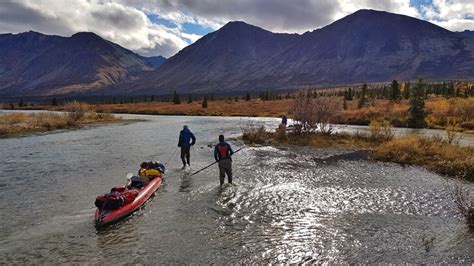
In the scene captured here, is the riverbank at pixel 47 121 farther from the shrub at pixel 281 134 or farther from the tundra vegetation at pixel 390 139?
the shrub at pixel 281 134

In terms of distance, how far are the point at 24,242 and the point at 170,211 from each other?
17.3 ft

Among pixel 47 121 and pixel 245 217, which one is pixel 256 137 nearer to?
pixel 245 217

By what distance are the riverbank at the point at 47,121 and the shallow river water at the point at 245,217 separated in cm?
2264

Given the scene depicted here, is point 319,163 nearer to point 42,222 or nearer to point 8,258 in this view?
point 42,222

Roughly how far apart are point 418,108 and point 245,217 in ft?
153

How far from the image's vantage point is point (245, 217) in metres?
14.3

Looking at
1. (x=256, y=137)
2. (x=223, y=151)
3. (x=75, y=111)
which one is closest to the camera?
(x=223, y=151)

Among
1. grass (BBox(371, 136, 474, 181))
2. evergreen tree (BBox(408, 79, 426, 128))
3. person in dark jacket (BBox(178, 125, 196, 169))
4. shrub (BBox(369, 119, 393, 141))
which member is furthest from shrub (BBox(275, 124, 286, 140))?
evergreen tree (BBox(408, 79, 426, 128))

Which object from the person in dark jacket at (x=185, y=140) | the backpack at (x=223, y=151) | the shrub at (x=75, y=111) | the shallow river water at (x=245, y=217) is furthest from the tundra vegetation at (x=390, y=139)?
the shrub at (x=75, y=111)

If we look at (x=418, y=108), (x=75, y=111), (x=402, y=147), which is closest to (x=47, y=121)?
(x=75, y=111)

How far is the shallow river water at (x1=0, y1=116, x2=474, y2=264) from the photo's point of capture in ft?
36.7

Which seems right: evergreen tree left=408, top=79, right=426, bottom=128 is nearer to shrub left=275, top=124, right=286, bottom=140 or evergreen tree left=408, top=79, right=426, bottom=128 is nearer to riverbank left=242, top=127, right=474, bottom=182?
riverbank left=242, top=127, right=474, bottom=182

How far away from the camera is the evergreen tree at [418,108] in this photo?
170 feet

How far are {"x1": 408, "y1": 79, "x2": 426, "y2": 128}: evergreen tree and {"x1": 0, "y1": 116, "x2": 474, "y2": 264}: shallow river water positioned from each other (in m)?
31.2
